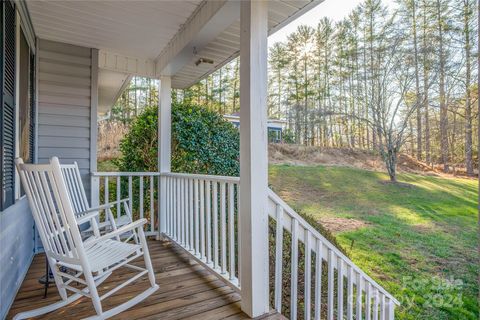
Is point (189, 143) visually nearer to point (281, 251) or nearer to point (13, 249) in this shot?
point (13, 249)

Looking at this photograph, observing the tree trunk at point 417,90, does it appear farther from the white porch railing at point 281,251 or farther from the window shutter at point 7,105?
the window shutter at point 7,105

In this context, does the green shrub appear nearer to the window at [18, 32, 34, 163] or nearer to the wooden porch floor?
the window at [18, 32, 34, 163]

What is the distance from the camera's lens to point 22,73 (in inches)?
99.4

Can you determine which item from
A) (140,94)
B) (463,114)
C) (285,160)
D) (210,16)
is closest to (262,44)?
(210,16)

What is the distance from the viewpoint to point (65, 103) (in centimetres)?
344

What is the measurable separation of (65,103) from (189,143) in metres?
1.80

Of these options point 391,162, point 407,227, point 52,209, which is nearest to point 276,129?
point 391,162

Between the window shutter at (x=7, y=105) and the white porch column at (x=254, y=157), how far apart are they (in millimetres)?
1608

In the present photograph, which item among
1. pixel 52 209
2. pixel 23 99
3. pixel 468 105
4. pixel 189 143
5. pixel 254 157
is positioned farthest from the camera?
pixel 189 143

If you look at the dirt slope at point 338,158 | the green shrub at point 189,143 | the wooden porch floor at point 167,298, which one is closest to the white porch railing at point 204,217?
the wooden porch floor at point 167,298

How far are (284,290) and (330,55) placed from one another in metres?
2.93

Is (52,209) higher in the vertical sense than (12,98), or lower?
lower

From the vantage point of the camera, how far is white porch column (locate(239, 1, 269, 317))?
75.7 inches

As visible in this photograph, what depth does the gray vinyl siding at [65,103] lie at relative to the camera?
10.8 ft
